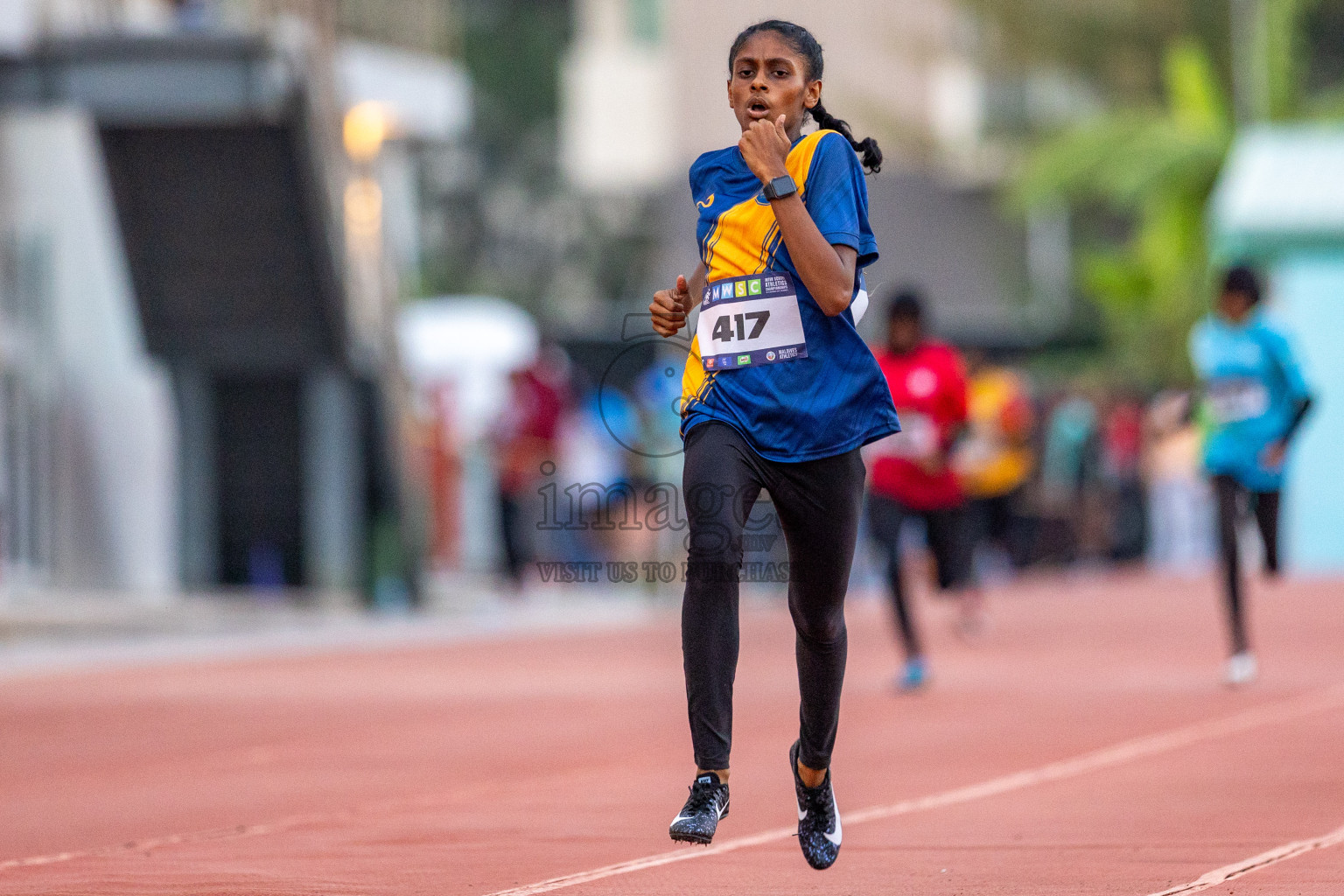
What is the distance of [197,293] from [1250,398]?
12.6 m

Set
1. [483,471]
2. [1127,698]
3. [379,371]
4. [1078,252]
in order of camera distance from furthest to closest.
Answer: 1. [1078,252]
2. [483,471]
3. [379,371]
4. [1127,698]

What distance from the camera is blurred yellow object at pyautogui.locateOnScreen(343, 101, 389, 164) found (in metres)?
20.3

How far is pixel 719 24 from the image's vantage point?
45281 mm

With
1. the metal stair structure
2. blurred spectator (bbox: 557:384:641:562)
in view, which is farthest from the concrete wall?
blurred spectator (bbox: 557:384:641:562)

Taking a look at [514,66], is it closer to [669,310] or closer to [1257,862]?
[1257,862]

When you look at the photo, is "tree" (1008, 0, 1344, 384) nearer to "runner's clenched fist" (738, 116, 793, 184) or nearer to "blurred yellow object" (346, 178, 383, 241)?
"blurred yellow object" (346, 178, 383, 241)

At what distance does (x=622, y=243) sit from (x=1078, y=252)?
20417mm

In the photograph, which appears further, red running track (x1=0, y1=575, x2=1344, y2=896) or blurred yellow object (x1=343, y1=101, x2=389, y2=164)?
blurred yellow object (x1=343, y1=101, x2=389, y2=164)

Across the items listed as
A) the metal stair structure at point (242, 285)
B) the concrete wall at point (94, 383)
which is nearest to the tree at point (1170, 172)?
the metal stair structure at point (242, 285)

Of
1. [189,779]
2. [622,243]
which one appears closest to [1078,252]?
[622,243]

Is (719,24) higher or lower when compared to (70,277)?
higher

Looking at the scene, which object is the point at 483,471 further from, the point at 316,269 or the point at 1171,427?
the point at 1171,427

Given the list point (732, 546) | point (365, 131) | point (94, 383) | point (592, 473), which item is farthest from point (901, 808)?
point (94, 383)

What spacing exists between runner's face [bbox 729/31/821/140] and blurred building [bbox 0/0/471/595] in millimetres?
14174
